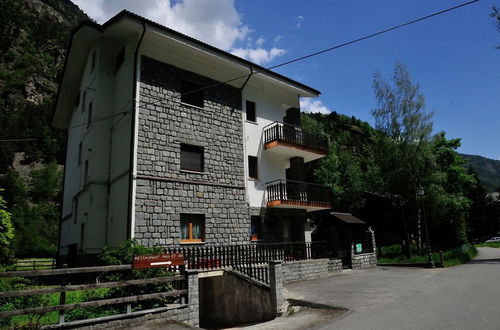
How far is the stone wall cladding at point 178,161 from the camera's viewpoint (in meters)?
13.4

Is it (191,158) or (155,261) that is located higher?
(191,158)

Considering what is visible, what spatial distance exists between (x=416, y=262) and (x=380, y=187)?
7703 mm

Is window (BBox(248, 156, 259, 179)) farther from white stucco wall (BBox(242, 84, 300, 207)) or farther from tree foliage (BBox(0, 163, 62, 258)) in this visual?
tree foliage (BBox(0, 163, 62, 258))

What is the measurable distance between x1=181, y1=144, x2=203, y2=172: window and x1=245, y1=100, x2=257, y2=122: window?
155 inches

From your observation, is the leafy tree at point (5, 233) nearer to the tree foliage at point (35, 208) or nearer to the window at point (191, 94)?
the window at point (191, 94)

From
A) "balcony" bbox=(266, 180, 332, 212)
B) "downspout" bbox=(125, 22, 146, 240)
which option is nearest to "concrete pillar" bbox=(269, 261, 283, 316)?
"downspout" bbox=(125, 22, 146, 240)

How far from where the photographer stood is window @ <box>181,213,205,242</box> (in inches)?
557

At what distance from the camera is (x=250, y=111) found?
18.5m

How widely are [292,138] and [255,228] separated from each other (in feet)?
17.3

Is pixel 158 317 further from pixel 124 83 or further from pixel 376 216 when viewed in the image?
pixel 376 216

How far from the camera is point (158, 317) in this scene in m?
8.00

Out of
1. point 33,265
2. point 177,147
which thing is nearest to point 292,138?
point 177,147

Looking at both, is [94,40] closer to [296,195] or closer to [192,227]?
[192,227]

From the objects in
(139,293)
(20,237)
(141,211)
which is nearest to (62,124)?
(141,211)
